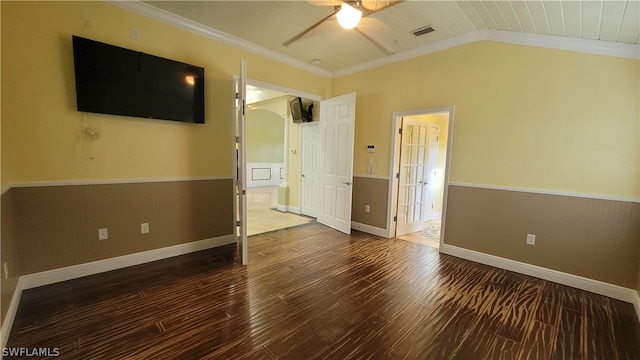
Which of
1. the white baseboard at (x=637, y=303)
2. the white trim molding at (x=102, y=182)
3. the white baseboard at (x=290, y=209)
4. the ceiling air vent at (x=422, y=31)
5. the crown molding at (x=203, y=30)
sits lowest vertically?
the white baseboard at (x=637, y=303)

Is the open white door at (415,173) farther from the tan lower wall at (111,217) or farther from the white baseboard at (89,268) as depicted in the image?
the white baseboard at (89,268)

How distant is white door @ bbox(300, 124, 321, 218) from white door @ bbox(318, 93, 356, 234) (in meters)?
0.33

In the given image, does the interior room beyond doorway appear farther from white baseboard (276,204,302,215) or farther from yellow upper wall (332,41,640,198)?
white baseboard (276,204,302,215)

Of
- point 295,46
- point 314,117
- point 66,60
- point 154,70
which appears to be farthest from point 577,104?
point 66,60

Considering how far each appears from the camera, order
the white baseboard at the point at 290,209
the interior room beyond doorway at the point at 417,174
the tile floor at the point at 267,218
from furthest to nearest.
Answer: the white baseboard at the point at 290,209, the tile floor at the point at 267,218, the interior room beyond doorway at the point at 417,174

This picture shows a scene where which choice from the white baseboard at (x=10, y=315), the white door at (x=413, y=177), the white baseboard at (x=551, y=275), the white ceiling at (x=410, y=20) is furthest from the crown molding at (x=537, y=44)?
the white baseboard at (x=10, y=315)

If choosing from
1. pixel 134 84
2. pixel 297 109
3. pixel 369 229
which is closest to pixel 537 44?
pixel 369 229

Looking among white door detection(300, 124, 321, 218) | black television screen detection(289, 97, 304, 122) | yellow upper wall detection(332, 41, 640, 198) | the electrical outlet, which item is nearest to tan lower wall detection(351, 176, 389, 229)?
white door detection(300, 124, 321, 218)

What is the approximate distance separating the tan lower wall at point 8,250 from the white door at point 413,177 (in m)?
4.50

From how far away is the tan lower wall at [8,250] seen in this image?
6.39ft

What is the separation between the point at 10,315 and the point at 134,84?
7.59ft

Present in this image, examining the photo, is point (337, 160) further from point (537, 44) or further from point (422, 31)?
point (537, 44)

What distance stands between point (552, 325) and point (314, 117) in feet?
15.1

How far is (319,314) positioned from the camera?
2.25 m
